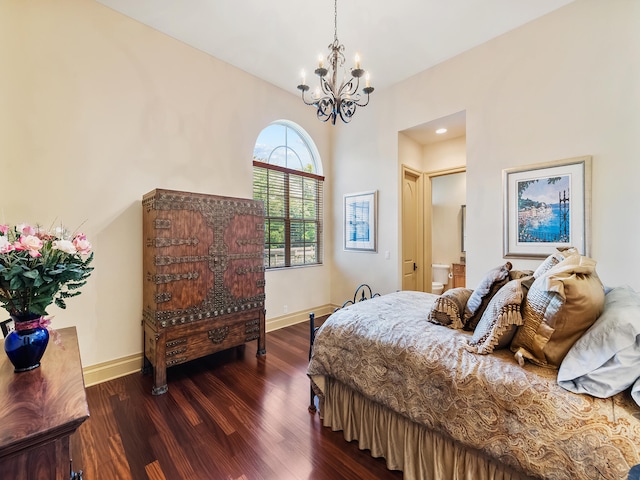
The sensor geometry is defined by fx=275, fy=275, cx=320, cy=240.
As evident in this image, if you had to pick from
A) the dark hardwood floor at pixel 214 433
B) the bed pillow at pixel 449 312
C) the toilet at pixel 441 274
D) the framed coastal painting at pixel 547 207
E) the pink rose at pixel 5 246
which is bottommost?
the dark hardwood floor at pixel 214 433

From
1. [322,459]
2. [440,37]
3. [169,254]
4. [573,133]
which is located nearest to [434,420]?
[322,459]

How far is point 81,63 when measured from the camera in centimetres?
256

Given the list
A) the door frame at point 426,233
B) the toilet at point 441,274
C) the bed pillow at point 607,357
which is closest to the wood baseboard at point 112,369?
the bed pillow at point 607,357

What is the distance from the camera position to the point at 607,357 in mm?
Result: 1048

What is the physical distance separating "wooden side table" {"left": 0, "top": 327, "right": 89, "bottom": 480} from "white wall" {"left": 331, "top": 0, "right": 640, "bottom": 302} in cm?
353

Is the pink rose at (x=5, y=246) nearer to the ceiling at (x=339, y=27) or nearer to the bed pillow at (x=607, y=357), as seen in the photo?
the bed pillow at (x=607, y=357)

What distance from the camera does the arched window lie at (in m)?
4.07

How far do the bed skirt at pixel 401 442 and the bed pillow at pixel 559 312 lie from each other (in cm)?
52

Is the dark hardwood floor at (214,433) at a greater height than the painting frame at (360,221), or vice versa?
the painting frame at (360,221)

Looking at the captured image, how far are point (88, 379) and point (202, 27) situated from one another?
12.2 ft

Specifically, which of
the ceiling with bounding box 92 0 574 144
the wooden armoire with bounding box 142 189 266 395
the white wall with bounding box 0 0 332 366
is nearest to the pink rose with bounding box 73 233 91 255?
the wooden armoire with bounding box 142 189 266 395

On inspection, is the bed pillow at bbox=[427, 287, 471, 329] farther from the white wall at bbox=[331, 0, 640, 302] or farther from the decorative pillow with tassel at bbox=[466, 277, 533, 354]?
the white wall at bbox=[331, 0, 640, 302]

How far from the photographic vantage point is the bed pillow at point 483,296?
1729 mm

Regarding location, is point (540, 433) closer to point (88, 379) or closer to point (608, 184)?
point (608, 184)
